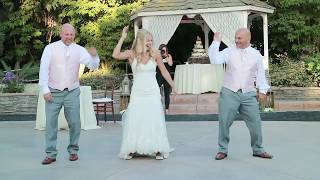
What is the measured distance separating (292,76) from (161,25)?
4422 millimetres

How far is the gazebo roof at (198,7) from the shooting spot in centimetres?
1645

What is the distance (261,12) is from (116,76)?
534cm

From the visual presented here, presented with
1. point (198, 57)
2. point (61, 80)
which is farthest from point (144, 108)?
point (198, 57)

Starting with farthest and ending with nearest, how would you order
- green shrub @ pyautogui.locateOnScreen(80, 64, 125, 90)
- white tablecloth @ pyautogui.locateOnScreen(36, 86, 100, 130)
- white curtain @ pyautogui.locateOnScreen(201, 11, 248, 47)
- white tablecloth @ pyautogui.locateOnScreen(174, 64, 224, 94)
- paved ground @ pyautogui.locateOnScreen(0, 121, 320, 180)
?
green shrub @ pyautogui.locateOnScreen(80, 64, 125, 90) < white curtain @ pyautogui.locateOnScreen(201, 11, 248, 47) < white tablecloth @ pyautogui.locateOnScreen(174, 64, 224, 94) < white tablecloth @ pyautogui.locateOnScreen(36, 86, 100, 130) < paved ground @ pyautogui.locateOnScreen(0, 121, 320, 180)

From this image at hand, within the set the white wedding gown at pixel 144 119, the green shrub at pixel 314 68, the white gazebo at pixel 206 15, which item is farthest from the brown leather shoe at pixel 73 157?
the green shrub at pixel 314 68

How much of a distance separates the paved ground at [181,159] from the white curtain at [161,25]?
23.6 ft

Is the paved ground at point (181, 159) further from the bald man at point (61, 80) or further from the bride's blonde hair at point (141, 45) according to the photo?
the bride's blonde hair at point (141, 45)

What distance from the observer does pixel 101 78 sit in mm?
18016

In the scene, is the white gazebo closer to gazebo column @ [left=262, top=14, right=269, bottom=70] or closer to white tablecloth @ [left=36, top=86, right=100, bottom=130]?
gazebo column @ [left=262, top=14, right=269, bottom=70]

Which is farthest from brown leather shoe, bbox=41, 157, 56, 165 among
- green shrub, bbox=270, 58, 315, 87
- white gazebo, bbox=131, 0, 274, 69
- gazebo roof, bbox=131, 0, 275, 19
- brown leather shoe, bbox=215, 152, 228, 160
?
green shrub, bbox=270, 58, 315, 87

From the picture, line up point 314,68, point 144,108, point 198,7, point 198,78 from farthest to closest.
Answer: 1. point 314,68
2. point 198,7
3. point 198,78
4. point 144,108

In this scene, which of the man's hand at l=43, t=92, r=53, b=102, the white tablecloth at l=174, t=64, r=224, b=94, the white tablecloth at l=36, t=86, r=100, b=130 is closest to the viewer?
the man's hand at l=43, t=92, r=53, b=102

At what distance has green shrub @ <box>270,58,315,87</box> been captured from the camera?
1666 centimetres

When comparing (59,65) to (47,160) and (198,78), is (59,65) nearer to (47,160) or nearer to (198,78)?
(47,160)
